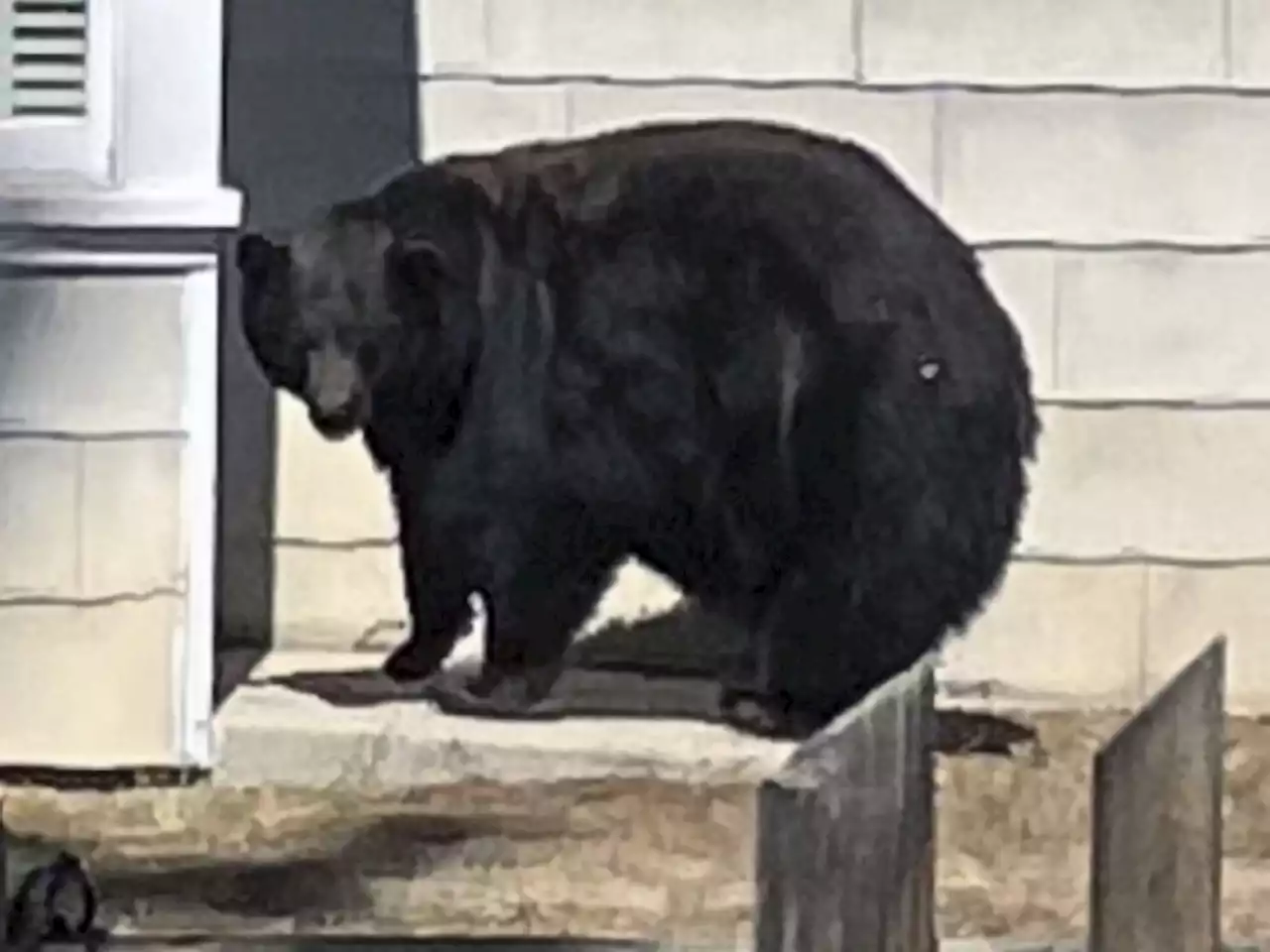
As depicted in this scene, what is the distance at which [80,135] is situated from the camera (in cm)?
90

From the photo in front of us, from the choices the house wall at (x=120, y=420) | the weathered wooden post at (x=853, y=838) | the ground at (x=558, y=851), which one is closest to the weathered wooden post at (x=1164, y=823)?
the weathered wooden post at (x=853, y=838)

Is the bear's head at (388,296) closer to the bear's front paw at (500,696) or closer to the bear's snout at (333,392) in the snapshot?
the bear's snout at (333,392)

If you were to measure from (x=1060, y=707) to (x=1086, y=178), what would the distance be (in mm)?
230

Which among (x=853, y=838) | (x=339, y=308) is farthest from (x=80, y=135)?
(x=853, y=838)

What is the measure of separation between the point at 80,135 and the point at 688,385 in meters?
0.28

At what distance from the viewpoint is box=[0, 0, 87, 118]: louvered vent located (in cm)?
90

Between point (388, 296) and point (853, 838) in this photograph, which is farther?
point (388, 296)

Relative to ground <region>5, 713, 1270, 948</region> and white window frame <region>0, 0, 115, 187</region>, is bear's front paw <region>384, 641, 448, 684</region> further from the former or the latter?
white window frame <region>0, 0, 115, 187</region>

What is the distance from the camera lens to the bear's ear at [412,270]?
2.91 ft

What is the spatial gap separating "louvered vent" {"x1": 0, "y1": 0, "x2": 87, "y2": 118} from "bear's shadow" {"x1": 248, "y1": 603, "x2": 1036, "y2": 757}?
26cm

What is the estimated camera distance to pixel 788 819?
49 centimetres

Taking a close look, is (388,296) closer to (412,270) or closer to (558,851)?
(412,270)

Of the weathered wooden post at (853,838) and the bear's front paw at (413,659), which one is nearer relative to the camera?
the weathered wooden post at (853,838)

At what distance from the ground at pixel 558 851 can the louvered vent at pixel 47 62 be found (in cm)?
30
